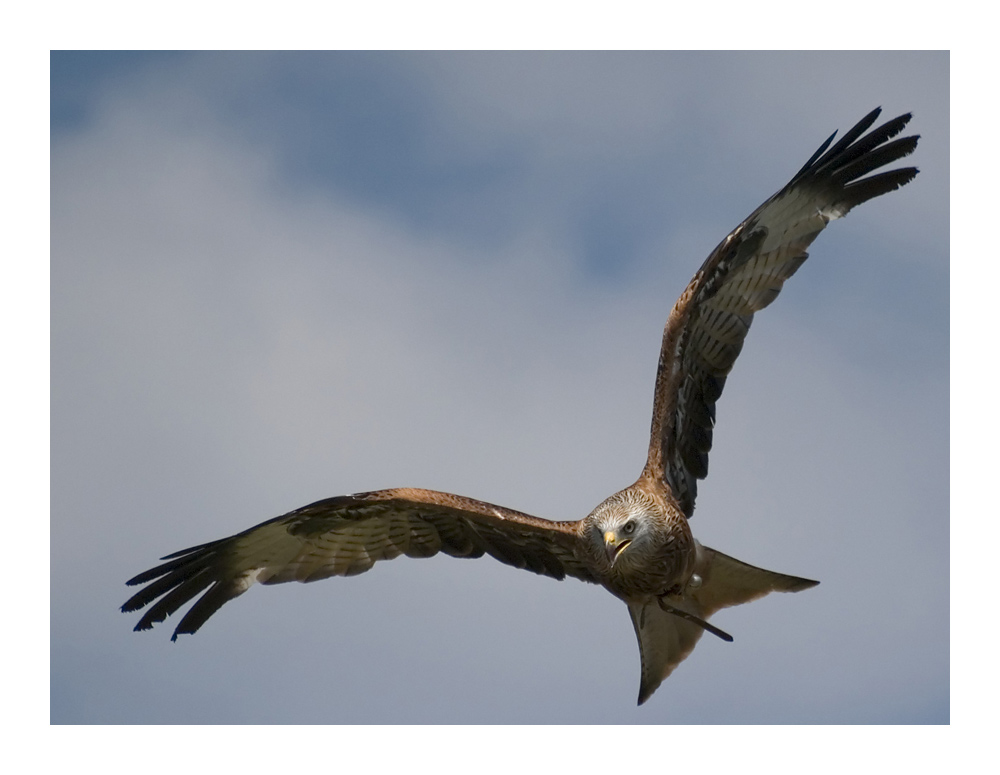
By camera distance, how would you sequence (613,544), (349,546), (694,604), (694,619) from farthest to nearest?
(349,546) → (694,604) → (694,619) → (613,544)

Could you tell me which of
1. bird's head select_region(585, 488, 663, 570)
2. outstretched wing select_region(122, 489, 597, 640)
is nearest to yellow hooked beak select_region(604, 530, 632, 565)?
bird's head select_region(585, 488, 663, 570)

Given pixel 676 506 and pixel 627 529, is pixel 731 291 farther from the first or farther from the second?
pixel 627 529

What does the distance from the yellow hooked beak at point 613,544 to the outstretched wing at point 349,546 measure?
64 centimetres

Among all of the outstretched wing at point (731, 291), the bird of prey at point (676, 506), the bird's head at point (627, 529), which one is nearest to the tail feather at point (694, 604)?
the bird of prey at point (676, 506)

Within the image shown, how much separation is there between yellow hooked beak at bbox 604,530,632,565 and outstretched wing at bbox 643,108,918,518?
2.23 ft

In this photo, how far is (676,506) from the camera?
9.55 metres

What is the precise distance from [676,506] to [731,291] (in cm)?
158

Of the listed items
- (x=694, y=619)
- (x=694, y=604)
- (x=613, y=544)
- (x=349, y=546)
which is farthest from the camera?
(x=349, y=546)

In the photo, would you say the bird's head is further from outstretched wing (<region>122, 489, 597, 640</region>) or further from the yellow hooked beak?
outstretched wing (<region>122, 489, 597, 640</region>)

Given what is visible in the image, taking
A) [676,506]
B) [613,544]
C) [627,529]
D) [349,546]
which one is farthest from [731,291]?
[349,546]

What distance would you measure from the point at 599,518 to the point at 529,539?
107cm

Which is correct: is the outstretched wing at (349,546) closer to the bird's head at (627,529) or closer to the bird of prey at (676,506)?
the bird of prey at (676,506)

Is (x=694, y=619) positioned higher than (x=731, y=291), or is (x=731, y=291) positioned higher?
(x=731, y=291)

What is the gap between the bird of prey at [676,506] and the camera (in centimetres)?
931
